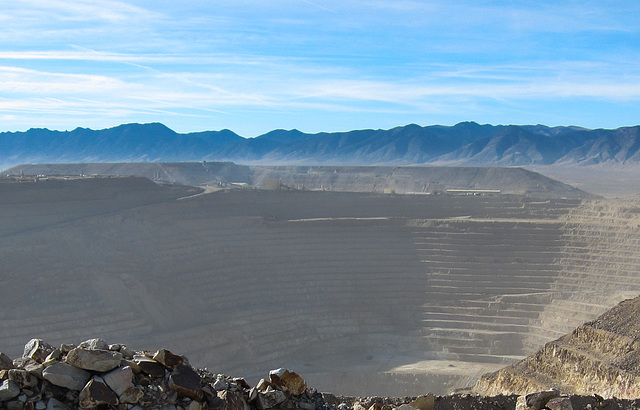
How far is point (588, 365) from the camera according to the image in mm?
19156

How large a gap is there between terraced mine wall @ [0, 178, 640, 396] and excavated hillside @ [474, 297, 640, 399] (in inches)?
433

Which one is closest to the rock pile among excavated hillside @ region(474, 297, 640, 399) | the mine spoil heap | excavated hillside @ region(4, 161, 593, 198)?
the mine spoil heap

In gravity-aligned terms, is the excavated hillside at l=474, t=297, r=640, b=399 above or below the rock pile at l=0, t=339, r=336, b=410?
below

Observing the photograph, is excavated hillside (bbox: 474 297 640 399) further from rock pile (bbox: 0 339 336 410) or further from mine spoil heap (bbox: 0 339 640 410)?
rock pile (bbox: 0 339 336 410)

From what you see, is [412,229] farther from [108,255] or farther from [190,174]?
[190,174]

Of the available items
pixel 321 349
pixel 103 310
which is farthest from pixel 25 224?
pixel 321 349

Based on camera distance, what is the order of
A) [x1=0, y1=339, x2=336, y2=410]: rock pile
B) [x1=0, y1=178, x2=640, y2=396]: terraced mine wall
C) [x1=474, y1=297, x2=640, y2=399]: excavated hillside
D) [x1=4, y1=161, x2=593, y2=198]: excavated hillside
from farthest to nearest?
1. [x1=4, y1=161, x2=593, y2=198]: excavated hillside
2. [x1=0, y1=178, x2=640, y2=396]: terraced mine wall
3. [x1=474, y1=297, x2=640, y2=399]: excavated hillside
4. [x1=0, y1=339, x2=336, y2=410]: rock pile

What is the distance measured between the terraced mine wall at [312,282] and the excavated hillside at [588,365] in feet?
36.1

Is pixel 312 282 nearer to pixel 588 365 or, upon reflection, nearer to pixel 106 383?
pixel 588 365

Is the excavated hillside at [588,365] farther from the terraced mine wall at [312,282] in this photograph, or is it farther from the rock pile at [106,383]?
the rock pile at [106,383]

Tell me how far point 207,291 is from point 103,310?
677 centimetres

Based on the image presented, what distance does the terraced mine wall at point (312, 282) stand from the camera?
113ft

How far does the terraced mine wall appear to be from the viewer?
113ft

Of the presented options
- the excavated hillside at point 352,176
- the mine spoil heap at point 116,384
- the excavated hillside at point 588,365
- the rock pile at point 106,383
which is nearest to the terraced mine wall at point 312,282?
the excavated hillside at point 588,365
